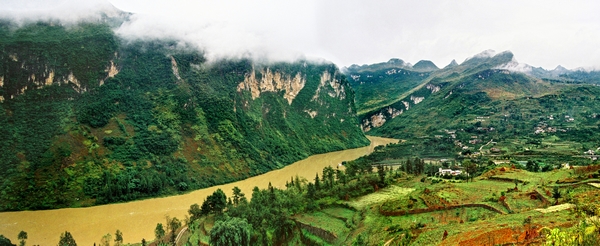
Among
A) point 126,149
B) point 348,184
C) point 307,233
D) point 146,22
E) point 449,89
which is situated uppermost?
point 146,22

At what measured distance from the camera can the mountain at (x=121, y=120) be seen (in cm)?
5203

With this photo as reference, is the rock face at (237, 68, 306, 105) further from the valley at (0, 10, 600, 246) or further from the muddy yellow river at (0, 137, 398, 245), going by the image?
the muddy yellow river at (0, 137, 398, 245)

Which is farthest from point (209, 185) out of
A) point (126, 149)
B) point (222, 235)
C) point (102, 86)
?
point (222, 235)

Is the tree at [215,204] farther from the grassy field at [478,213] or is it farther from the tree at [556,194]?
the tree at [556,194]

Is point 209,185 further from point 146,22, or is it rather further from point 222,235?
point 146,22

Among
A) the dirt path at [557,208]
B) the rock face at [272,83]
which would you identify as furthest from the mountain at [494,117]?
the dirt path at [557,208]

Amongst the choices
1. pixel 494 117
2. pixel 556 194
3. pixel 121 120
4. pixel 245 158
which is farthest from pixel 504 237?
pixel 494 117

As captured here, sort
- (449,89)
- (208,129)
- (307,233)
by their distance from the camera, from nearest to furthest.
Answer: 1. (307,233)
2. (208,129)
3. (449,89)

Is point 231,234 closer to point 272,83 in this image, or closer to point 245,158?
point 245,158

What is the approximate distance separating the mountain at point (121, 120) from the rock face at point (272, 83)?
523 millimetres

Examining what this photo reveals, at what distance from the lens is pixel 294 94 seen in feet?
384

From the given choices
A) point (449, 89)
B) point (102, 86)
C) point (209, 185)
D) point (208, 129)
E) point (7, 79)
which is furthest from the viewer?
point (449, 89)

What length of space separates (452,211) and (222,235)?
1737 centimetres

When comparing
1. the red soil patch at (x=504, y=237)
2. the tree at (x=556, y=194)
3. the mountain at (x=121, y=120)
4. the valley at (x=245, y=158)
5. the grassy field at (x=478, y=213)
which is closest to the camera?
the red soil patch at (x=504, y=237)
